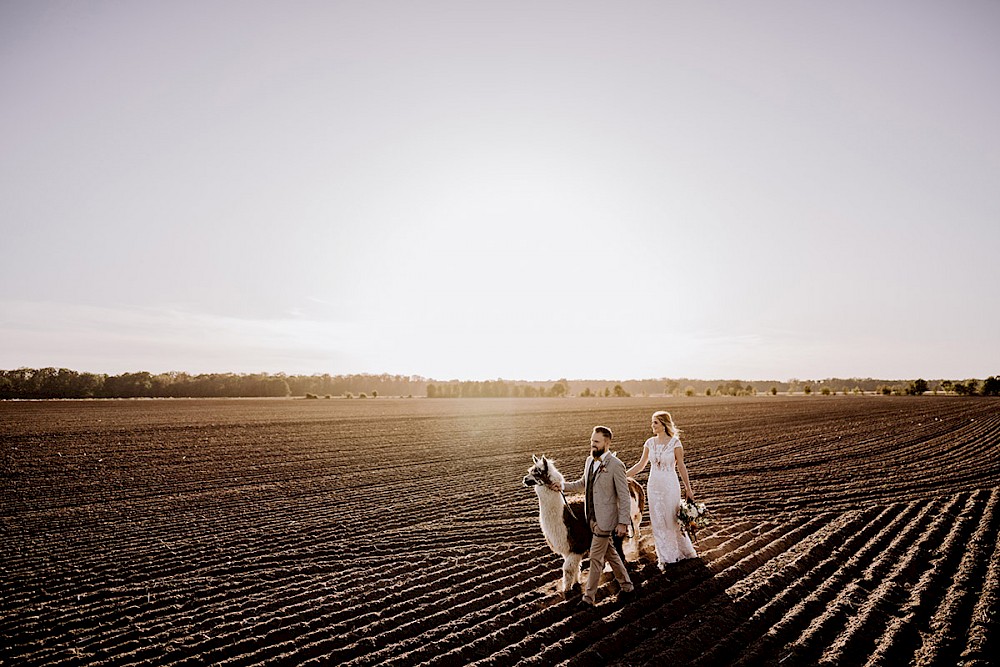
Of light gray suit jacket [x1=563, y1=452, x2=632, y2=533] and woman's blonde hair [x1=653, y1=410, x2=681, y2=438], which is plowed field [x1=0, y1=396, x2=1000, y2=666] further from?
woman's blonde hair [x1=653, y1=410, x2=681, y2=438]

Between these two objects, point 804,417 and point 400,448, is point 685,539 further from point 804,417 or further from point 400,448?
point 804,417

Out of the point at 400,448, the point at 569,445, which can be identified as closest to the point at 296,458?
the point at 400,448

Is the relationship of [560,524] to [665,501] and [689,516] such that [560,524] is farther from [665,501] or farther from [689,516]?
[689,516]

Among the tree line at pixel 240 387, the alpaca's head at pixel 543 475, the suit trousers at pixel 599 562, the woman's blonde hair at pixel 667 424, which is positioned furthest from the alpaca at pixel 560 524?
the tree line at pixel 240 387

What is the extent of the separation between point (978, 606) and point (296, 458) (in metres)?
18.8

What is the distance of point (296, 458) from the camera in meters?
20.0

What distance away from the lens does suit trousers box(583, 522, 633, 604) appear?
6086mm

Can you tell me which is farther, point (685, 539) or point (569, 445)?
point (569, 445)

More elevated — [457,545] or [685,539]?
[685,539]

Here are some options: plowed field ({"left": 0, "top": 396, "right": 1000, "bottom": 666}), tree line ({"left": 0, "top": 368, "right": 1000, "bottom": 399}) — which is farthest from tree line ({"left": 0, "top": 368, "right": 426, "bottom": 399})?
plowed field ({"left": 0, "top": 396, "right": 1000, "bottom": 666})

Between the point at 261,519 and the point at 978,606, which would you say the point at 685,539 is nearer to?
the point at 978,606

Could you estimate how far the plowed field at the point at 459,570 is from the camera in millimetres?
5348

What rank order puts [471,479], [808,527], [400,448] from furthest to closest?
[400,448]
[471,479]
[808,527]

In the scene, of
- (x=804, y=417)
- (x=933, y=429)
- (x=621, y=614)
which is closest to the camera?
(x=621, y=614)
